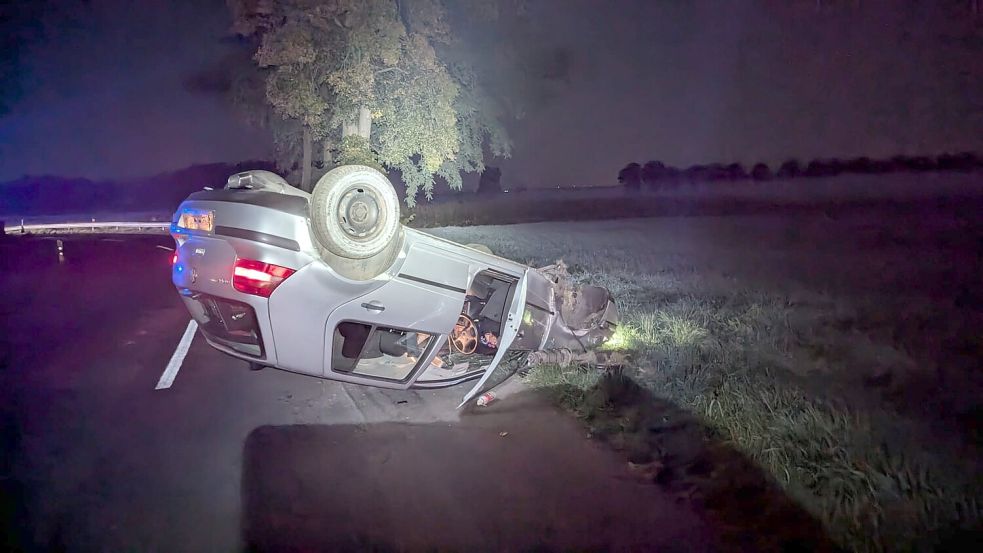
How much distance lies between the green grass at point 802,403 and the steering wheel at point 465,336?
90cm

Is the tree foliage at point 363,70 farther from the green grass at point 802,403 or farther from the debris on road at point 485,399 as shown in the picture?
the debris on road at point 485,399

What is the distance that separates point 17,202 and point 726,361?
239 feet

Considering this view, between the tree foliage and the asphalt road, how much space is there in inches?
217

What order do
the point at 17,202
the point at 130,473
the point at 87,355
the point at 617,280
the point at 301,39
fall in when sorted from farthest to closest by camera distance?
the point at 17,202 → the point at 617,280 → the point at 301,39 → the point at 87,355 → the point at 130,473

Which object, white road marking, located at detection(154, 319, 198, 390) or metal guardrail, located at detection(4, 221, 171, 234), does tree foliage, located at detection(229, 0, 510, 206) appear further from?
metal guardrail, located at detection(4, 221, 171, 234)

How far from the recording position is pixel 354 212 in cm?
538

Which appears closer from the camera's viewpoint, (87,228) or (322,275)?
(322,275)

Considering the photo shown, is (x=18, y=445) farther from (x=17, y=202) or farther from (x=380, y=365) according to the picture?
(x=17, y=202)

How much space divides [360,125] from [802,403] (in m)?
9.65

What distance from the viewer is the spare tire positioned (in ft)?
17.0

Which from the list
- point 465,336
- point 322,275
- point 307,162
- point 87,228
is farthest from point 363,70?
point 87,228

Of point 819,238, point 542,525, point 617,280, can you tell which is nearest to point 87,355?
point 542,525

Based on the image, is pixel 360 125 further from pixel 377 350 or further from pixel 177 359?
pixel 377 350

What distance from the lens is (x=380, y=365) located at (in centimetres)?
655
